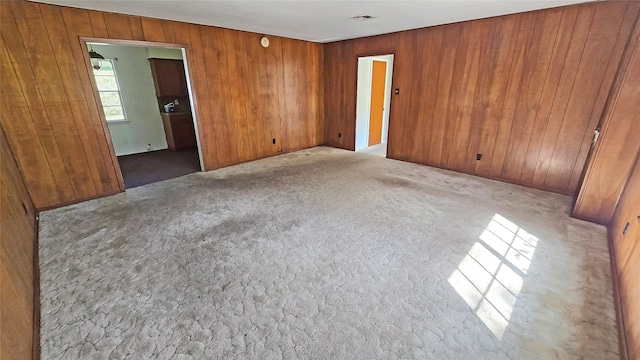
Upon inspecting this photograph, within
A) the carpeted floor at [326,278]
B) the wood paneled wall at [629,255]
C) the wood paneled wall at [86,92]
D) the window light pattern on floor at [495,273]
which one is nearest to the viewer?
the wood paneled wall at [629,255]

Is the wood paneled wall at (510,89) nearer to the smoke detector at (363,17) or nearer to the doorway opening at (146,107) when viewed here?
the smoke detector at (363,17)

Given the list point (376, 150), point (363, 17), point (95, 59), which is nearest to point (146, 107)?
point (95, 59)

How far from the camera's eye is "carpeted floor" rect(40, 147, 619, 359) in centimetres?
156

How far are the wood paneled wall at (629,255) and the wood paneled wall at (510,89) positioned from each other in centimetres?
118

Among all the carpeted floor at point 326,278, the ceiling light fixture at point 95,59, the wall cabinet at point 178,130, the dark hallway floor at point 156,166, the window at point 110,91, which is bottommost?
the carpeted floor at point 326,278

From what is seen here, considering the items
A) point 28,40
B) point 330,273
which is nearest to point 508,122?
point 330,273

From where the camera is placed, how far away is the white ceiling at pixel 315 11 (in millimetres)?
2934

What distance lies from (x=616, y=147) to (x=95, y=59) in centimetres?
747

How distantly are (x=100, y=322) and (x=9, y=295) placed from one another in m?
0.49

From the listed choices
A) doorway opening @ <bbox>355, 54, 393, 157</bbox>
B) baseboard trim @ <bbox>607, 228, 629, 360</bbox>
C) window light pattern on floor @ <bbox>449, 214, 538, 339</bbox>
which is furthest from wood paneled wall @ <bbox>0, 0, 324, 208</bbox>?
baseboard trim @ <bbox>607, 228, 629, 360</bbox>

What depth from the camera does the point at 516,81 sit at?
11.9 feet

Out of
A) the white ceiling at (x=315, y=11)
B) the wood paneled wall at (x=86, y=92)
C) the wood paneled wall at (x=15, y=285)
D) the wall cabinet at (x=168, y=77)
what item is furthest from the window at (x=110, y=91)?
the wood paneled wall at (x=15, y=285)

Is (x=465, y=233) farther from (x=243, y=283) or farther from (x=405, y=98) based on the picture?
(x=405, y=98)

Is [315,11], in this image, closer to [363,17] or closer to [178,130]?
[363,17]
